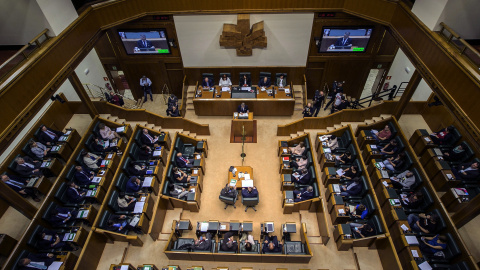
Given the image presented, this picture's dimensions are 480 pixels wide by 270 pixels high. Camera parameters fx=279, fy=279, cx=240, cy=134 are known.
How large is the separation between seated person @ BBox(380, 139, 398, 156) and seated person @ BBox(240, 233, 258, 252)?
526cm

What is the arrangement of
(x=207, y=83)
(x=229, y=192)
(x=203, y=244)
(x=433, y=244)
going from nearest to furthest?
(x=433, y=244) → (x=203, y=244) → (x=229, y=192) → (x=207, y=83)

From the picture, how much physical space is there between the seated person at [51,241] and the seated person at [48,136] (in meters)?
3.16

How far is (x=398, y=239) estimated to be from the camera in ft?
24.4

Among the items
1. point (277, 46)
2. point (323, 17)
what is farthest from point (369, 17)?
point (277, 46)

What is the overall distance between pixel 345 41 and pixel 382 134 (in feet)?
12.8

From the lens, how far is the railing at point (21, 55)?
275 inches

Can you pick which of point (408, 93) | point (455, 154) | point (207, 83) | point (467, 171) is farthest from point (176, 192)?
point (455, 154)

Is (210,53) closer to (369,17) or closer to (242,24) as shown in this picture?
(242,24)

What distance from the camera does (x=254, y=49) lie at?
11.2m

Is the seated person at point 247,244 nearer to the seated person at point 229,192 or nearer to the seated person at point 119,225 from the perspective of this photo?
the seated person at point 229,192

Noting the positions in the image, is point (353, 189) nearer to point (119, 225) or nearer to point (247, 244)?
point (247, 244)

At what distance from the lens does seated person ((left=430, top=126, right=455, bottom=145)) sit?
29.3 ft

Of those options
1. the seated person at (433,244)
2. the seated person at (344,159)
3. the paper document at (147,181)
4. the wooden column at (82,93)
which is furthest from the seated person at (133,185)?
the seated person at (433,244)

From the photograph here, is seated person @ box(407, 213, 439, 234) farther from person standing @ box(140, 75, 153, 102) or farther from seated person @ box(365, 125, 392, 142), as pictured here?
person standing @ box(140, 75, 153, 102)
